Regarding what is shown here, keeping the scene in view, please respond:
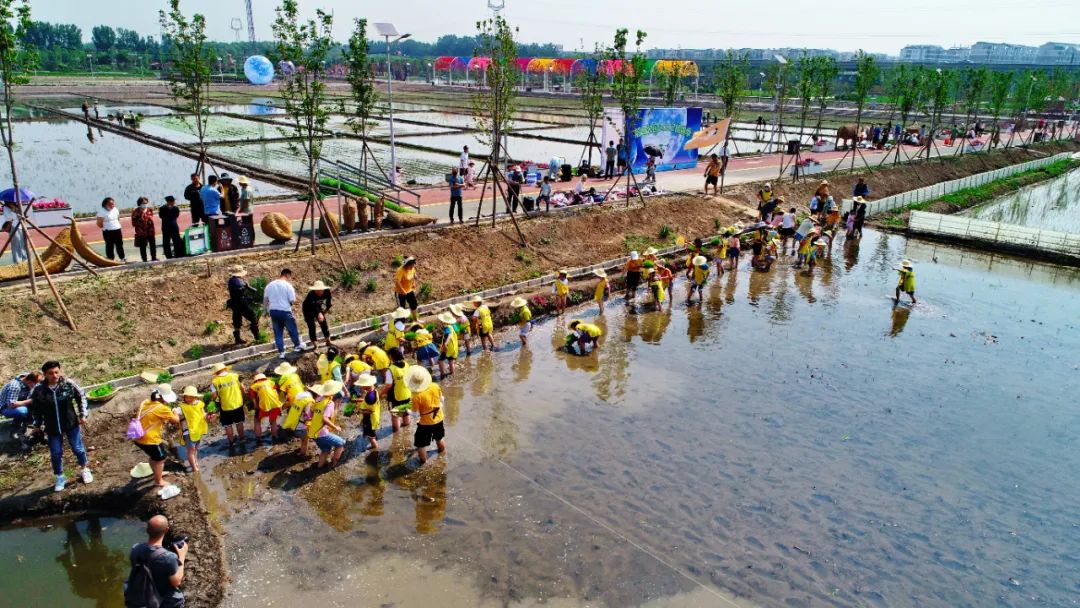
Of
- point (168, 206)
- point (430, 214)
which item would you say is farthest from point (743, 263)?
point (168, 206)

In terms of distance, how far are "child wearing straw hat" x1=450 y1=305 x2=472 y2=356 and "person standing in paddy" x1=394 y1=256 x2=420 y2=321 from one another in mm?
→ 994

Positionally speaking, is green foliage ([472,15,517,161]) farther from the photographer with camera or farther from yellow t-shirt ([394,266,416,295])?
the photographer with camera

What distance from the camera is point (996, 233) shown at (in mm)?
25406

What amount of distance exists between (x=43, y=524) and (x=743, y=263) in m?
19.3

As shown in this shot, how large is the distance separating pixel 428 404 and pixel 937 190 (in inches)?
1240

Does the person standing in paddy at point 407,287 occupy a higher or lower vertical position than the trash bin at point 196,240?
lower

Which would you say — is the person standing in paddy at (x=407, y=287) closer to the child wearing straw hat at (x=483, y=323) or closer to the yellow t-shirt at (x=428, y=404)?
the child wearing straw hat at (x=483, y=323)

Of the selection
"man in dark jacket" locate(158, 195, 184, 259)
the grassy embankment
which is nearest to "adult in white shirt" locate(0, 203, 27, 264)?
"man in dark jacket" locate(158, 195, 184, 259)

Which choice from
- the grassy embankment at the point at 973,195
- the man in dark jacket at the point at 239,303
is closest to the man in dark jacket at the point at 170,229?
the man in dark jacket at the point at 239,303

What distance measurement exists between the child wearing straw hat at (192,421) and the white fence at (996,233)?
26.2 m

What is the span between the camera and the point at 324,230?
18859 millimetres

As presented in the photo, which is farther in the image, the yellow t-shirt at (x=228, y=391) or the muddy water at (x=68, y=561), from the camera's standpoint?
the yellow t-shirt at (x=228, y=391)

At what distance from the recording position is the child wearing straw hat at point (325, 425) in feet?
33.6

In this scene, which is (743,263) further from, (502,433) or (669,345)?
(502,433)
